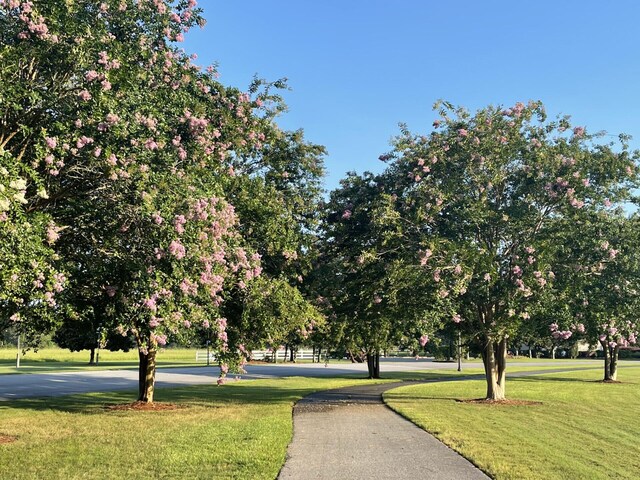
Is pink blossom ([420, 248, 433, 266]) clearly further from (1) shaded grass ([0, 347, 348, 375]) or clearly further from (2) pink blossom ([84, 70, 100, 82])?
(1) shaded grass ([0, 347, 348, 375])

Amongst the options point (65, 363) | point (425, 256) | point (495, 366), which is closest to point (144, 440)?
point (425, 256)

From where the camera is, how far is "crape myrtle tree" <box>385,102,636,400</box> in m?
16.0

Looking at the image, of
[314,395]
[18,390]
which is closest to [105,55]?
[314,395]

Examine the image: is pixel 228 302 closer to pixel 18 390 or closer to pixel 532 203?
pixel 532 203

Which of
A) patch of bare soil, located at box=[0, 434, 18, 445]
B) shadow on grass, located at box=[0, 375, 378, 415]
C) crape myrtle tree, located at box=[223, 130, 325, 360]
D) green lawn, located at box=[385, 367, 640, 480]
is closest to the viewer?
green lawn, located at box=[385, 367, 640, 480]

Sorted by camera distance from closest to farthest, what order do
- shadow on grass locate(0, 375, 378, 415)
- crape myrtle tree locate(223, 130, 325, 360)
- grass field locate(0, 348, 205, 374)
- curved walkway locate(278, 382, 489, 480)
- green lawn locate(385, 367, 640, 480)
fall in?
curved walkway locate(278, 382, 489, 480) → green lawn locate(385, 367, 640, 480) → crape myrtle tree locate(223, 130, 325, 360) → shadow on grass locate(0, 375, 378, 415) → grass field locate(0, 348, 205, 374)

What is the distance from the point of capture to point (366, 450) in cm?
987

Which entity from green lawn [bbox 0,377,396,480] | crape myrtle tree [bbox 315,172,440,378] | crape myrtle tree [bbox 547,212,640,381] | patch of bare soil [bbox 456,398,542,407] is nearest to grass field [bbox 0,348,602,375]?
green lawn [bbox 0,377,396,480]

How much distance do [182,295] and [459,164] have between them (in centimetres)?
1072

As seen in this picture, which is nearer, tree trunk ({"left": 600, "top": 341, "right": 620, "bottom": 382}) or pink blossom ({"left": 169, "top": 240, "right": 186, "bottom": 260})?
pink blossom ({"left": 169, "top": 240, "right": 186, "bottom": 260})

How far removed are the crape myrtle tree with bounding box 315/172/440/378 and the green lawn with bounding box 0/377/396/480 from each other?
3.72 m

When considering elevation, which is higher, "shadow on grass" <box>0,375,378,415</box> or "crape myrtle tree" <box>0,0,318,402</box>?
"crape myrtle tree" <box>0,0,318,402</box>

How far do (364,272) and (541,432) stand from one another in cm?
695

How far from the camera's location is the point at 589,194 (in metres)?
17.5
